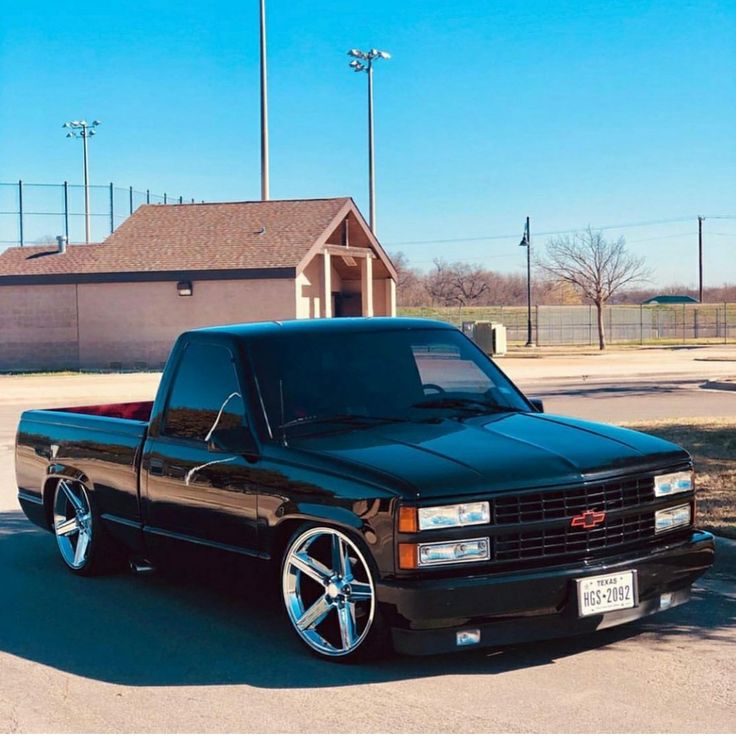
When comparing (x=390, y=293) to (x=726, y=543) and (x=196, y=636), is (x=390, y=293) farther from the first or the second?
(x=196, y=636)

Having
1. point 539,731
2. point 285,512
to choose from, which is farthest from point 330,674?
point 539,731

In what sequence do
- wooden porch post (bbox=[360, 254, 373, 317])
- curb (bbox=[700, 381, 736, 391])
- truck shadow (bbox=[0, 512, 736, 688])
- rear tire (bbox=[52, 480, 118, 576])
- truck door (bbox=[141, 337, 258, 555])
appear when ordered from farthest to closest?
wooden porch post (bbox=[360, 254, 373, 317]) < curb (bbox=[700, 381, 736, 391]) < rear tire (bbox=[52, 480, 118, 576]) < truck door (bbox=[141, 337, 258, 555]) < truck shadow (bbox=[0, 512, 736, 688])

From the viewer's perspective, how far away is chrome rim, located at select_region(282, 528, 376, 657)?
5.73 metres

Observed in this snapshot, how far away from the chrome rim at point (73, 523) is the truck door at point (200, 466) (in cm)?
106

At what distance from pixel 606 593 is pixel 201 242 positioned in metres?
36.1

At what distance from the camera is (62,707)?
5.37m

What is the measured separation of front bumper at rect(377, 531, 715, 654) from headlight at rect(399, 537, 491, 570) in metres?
0.09

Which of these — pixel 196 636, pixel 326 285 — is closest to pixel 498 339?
pixel 326 285

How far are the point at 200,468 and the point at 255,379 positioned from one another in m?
0.60

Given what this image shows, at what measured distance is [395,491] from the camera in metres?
5.43

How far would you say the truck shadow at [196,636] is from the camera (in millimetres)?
5781

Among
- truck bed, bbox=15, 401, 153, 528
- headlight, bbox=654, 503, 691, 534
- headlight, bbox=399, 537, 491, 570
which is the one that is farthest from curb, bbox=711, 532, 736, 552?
truck bed, bbox=15, 401, 153, 528

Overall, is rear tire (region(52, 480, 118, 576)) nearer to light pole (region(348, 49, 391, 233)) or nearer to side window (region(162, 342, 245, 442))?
side window (region(162, 342, 245, 442))

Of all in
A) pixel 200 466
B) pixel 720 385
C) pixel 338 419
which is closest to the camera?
pixel 338 419
